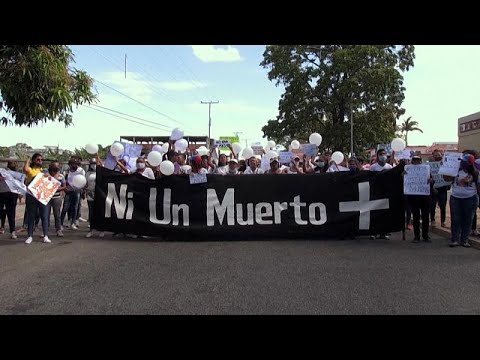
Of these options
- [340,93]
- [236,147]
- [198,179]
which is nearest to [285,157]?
[236,147]

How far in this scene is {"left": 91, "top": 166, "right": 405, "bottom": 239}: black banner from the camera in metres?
9.13

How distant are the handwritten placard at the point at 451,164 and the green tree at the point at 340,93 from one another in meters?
24.8

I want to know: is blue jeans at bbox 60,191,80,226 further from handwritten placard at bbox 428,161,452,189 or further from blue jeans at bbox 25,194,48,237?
handwritten placard at bbox 428,161,452,189

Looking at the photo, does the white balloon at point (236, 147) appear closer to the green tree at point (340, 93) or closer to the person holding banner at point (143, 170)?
the person holding banner at point (143, 170)

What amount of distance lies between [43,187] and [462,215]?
7892 mm

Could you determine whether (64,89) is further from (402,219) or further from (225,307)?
(402,219)

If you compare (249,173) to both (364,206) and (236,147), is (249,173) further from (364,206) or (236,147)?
(236,147)

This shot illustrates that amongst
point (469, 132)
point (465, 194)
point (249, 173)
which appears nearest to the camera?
point (465, 194)

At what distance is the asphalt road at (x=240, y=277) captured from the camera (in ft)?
16.4

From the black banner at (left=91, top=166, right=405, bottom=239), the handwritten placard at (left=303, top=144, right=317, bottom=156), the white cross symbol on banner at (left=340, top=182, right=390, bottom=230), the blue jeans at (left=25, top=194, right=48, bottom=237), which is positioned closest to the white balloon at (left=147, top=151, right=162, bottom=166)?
the black banner at (left=91, top=166, right=405, bottom=239)

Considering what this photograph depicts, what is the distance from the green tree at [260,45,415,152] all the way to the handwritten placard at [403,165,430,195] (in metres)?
24.4

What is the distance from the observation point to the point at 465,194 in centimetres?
821
